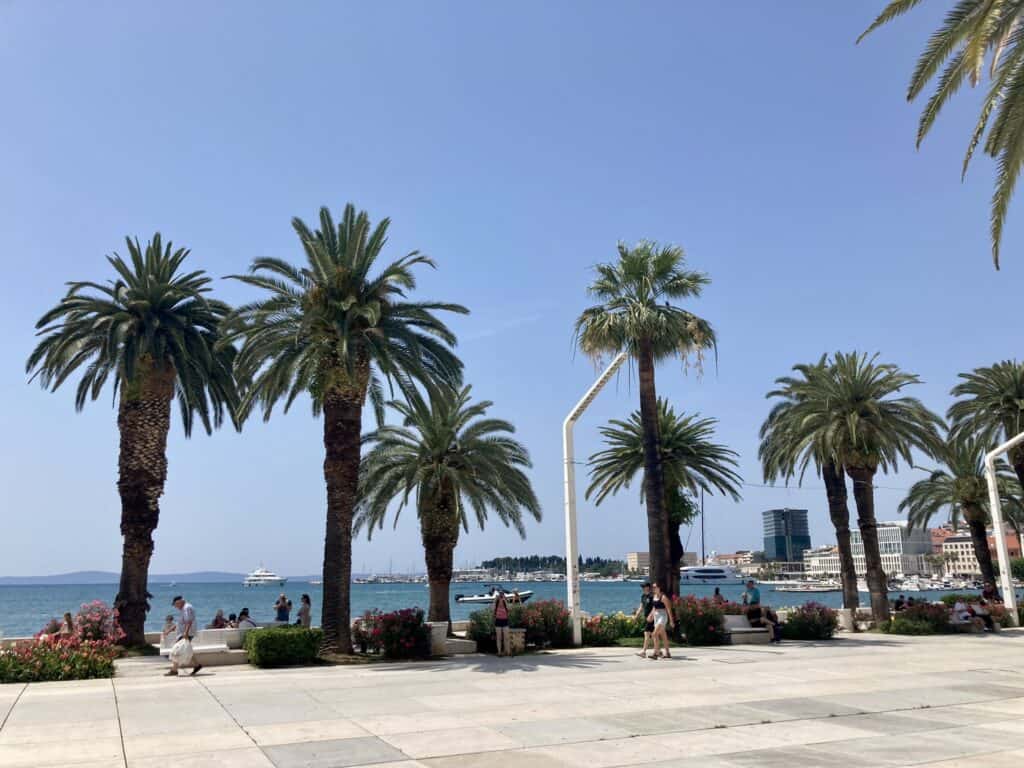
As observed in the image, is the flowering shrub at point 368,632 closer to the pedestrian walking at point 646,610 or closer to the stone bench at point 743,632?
the pedestrian walking at point 646,610

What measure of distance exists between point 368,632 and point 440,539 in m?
6.62

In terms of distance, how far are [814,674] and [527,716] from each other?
756 centimetres

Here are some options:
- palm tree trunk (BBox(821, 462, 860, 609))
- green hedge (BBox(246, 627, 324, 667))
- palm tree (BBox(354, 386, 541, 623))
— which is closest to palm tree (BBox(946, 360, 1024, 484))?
palm tree trunk (BBox(821, 462, 860, 609))

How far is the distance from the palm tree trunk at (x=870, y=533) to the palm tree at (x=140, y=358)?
23541mm

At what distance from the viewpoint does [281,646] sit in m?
18.2

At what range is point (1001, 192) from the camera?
12.2 meters

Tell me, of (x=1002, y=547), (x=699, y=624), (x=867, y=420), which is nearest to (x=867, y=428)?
(x=867, y=420)

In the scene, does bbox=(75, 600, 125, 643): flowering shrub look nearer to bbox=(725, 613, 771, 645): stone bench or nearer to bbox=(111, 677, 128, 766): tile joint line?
bbox=(111, 677, 128, 766): tile joint line

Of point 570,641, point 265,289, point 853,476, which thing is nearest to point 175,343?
point 265,289

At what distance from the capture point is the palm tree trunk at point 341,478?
20.5 m

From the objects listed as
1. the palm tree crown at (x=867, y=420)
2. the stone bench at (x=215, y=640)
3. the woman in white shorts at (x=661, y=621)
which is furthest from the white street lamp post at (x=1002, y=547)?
the stone bench at (x=215, y=640)

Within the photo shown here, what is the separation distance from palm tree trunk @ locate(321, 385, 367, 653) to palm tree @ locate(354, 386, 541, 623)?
17.9ft

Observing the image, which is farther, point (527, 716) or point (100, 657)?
point (100, 657)

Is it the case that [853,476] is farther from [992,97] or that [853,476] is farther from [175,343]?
[175,343]
